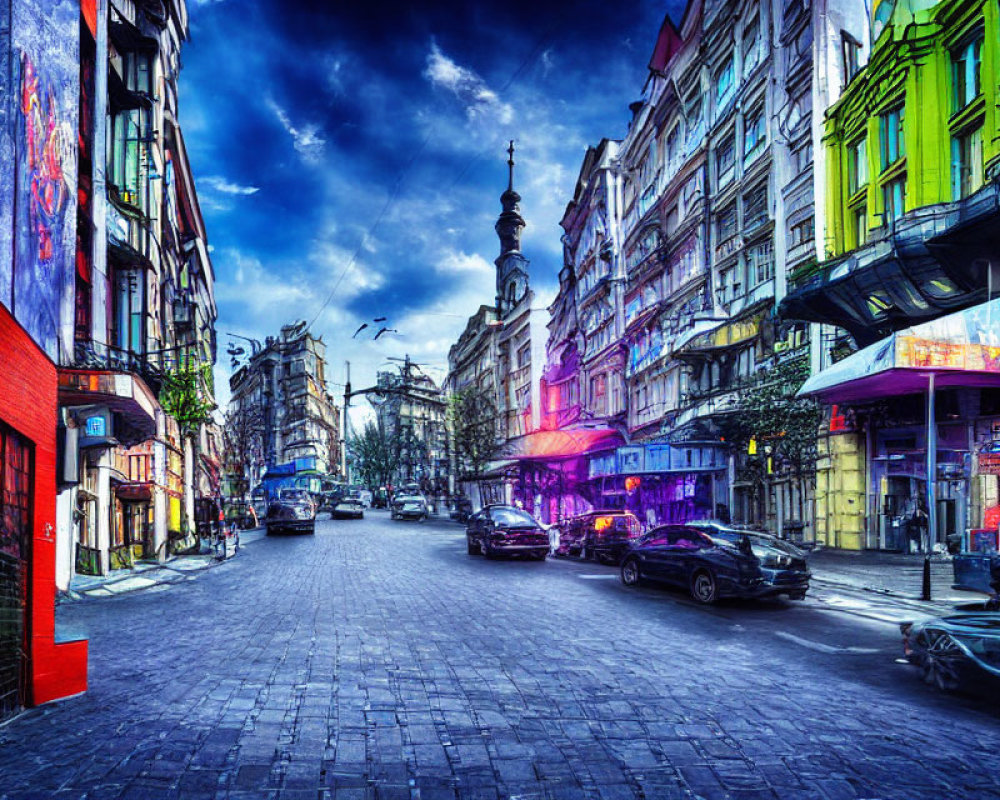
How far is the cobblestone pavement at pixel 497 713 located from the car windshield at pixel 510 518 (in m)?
10.9

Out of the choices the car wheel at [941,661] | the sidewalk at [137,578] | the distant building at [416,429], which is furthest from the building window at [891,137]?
the distant building at [416,429]

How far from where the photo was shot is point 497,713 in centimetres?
674

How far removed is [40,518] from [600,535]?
18.5 m

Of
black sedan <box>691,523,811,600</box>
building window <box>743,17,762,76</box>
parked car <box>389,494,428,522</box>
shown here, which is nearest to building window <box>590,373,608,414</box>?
parked car <box>389,494,428,522</box>

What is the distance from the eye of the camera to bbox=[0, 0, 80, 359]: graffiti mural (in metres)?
7.02

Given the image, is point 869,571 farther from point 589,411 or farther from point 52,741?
point 589,411

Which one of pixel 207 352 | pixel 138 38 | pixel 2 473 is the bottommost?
pixel 2 473

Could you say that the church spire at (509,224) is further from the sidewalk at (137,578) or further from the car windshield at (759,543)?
the car windshield at (759,543)

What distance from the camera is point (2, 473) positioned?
6.29 meters

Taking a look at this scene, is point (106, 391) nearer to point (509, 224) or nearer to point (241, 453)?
point (241, 453)

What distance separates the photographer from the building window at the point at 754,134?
31766 millimetres

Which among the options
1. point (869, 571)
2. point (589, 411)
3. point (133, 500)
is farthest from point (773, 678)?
point (589, 411)

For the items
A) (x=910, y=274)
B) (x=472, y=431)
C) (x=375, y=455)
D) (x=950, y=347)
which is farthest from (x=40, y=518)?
(x=375, y=455)

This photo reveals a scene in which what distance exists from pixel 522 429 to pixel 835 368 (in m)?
52.6
